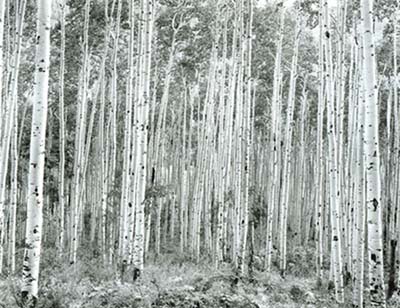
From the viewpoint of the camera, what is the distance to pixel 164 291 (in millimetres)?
8156

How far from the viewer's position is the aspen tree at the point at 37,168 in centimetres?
639

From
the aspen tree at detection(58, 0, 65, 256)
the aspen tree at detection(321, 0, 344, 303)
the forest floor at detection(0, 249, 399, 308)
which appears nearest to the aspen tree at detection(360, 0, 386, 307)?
the forest floor at detection(0, 249, 399, 308)

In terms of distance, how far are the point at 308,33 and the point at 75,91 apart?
10.5 m

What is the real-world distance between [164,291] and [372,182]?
343cm

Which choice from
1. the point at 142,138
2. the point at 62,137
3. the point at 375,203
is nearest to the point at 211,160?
the point at 62,137

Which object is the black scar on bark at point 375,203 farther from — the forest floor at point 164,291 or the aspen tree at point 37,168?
the aspen tree at point 37,168

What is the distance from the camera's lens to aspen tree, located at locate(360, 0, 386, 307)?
7.12 metres

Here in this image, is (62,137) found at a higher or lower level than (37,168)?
higher

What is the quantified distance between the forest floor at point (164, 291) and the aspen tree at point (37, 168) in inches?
13.0

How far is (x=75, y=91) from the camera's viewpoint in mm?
23312

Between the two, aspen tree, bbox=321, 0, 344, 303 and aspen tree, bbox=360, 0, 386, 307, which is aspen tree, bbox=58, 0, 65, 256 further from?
aspen tree, bbox=360, 0, 386, 307

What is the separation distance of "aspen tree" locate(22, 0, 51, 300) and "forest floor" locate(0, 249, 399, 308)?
13.0 inches

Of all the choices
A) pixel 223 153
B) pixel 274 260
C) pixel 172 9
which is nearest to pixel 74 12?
pixel 172 9

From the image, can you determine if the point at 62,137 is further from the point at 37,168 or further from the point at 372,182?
the point at 372,182
